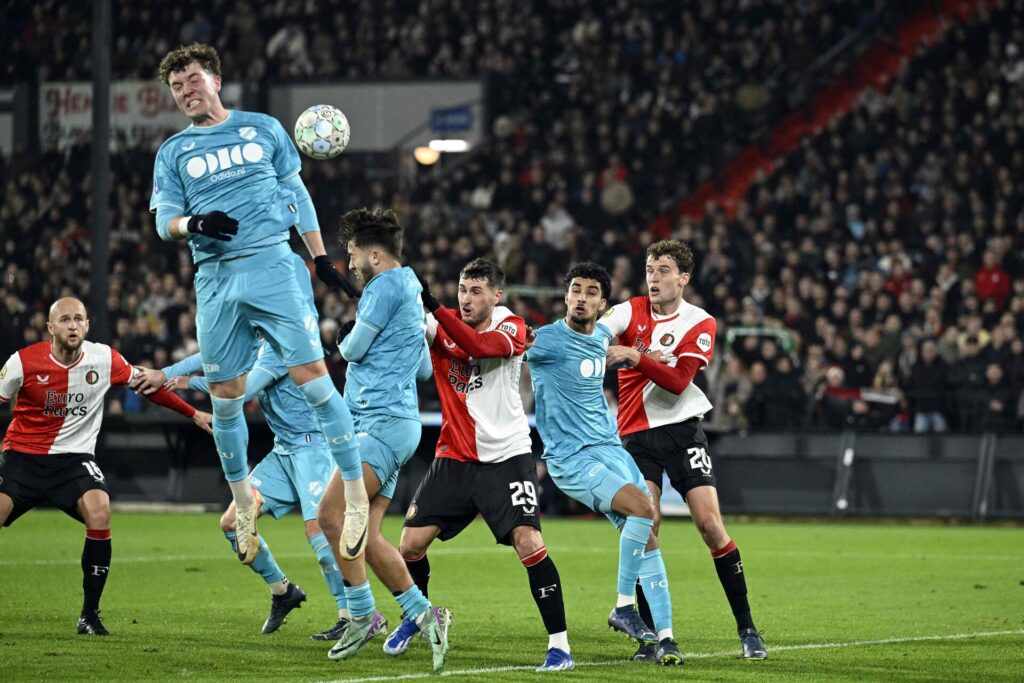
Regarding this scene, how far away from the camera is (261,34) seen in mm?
32156

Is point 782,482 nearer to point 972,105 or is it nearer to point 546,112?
point 972,105

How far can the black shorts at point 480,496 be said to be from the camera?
27.3ft

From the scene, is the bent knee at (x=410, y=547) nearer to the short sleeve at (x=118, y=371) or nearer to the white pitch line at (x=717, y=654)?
the white pitch line at (x=717, y=654)

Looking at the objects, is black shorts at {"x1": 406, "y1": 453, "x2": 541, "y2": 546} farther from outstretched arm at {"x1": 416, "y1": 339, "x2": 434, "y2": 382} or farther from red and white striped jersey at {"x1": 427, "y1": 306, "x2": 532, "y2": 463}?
outstretched arm at {"x1": 416, "y1": 339, "x2": 434, "y2": 382}

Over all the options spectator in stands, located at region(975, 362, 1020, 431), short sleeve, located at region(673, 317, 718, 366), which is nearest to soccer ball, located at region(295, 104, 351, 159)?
short sleeve, located at region(673, 317, 718, 366)

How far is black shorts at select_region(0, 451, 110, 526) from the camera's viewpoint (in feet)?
33.0

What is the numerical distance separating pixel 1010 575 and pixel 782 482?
24.6ft

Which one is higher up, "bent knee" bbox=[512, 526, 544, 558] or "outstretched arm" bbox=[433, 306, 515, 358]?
"outstretched arm" bbox=[433, 306, 515, 358]

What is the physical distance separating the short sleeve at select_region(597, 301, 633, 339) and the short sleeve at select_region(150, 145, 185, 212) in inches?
103

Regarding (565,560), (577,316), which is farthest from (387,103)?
(577,316)

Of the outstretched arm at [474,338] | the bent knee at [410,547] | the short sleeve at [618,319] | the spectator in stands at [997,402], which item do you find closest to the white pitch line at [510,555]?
the spectator in stands at [997,402]

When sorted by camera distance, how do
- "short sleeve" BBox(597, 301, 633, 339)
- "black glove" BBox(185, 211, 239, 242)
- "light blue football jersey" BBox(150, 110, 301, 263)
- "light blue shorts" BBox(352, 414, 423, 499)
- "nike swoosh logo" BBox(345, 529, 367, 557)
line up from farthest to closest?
"short sleeve" BBox(597, 301, 633, 339) < "light blue shorts" BBox(352, 414, 423, 499) < "light blue football jersey" BBox(150, 110, 301, 263) < "nike swoosh logo" BBox(345, 529, 367, 557) < "black glove" BBox(185, 211, 239, 242)

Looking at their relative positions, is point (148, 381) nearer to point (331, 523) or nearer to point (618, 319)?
point (331, 523)

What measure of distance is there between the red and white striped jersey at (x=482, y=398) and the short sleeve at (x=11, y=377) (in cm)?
305
